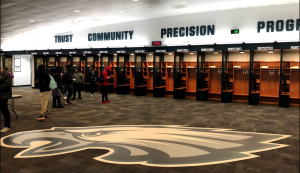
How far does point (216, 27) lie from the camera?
11.4 meters

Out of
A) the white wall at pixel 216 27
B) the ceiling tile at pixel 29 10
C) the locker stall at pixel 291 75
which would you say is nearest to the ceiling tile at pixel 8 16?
the ceiling tile at pixel 29 10

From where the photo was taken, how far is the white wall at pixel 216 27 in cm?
1002

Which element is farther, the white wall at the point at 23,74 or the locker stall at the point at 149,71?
the white wall at the point at 23,74

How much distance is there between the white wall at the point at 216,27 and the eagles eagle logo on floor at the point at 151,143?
6.41m

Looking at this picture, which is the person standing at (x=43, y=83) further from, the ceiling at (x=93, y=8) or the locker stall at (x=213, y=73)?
the locker stall at (x=213, y=73)

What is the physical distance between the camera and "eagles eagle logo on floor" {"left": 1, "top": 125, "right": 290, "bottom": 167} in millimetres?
3963

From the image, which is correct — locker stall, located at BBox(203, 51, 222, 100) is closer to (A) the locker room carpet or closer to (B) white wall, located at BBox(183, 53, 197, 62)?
(B) white wall, located at BBox(183, 53, 197, 62)

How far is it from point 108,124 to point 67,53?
37.3ft

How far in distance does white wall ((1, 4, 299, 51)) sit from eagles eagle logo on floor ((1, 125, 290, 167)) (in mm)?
6405

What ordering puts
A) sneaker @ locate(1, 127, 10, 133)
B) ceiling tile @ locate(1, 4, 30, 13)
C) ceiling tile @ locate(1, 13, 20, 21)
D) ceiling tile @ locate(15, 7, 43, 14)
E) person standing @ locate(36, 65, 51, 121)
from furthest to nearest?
ceiling tile @ locate(1, 13, 20, 21) → ceiling tile @ locate(15, 7, 43, 14) → ceiling tile @ locate(1, 4, 30, 13) → person standing @ locate(36, 65, 51, 121) → sneaker @ locate(1, 127, 10, 133)

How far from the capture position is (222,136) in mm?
5340

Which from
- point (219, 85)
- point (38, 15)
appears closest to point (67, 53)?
point (38, 15)

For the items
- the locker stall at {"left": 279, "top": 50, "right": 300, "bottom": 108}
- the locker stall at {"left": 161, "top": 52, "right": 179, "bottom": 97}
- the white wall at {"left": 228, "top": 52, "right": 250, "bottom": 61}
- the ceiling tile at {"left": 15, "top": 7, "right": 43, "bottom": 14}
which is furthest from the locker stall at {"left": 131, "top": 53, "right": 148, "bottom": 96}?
the locker stall at {"left": 279, "top": 50, "right": 300, "bottom": 108}

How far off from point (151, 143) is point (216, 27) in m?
8.37
